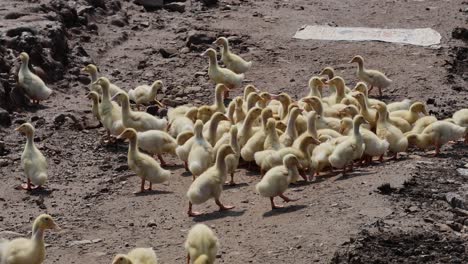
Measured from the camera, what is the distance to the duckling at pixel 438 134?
1237 centimetres

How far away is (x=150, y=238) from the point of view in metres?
10.5

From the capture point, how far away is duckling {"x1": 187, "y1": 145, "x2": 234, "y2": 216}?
10.9 metres

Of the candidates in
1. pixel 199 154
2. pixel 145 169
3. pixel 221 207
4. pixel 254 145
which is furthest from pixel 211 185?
pixel 254 145

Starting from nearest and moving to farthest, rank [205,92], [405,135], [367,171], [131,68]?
[367,171] → [405,135] → [205,92] → [131,68]

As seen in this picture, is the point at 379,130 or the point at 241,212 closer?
the point at 241,212

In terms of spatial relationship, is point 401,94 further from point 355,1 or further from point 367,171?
point 355,1

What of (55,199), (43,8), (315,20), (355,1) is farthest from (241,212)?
(355,1)

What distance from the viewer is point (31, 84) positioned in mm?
15008

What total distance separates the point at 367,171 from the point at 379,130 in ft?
2.94

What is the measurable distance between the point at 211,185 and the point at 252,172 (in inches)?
A: 65.2

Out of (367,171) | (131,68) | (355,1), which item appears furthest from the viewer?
(355,1)

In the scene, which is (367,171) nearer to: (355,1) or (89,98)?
(89,98)

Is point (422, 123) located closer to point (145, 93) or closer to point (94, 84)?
point (145, 93)

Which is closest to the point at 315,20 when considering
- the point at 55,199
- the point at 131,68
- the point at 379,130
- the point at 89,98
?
the point at 131,68
